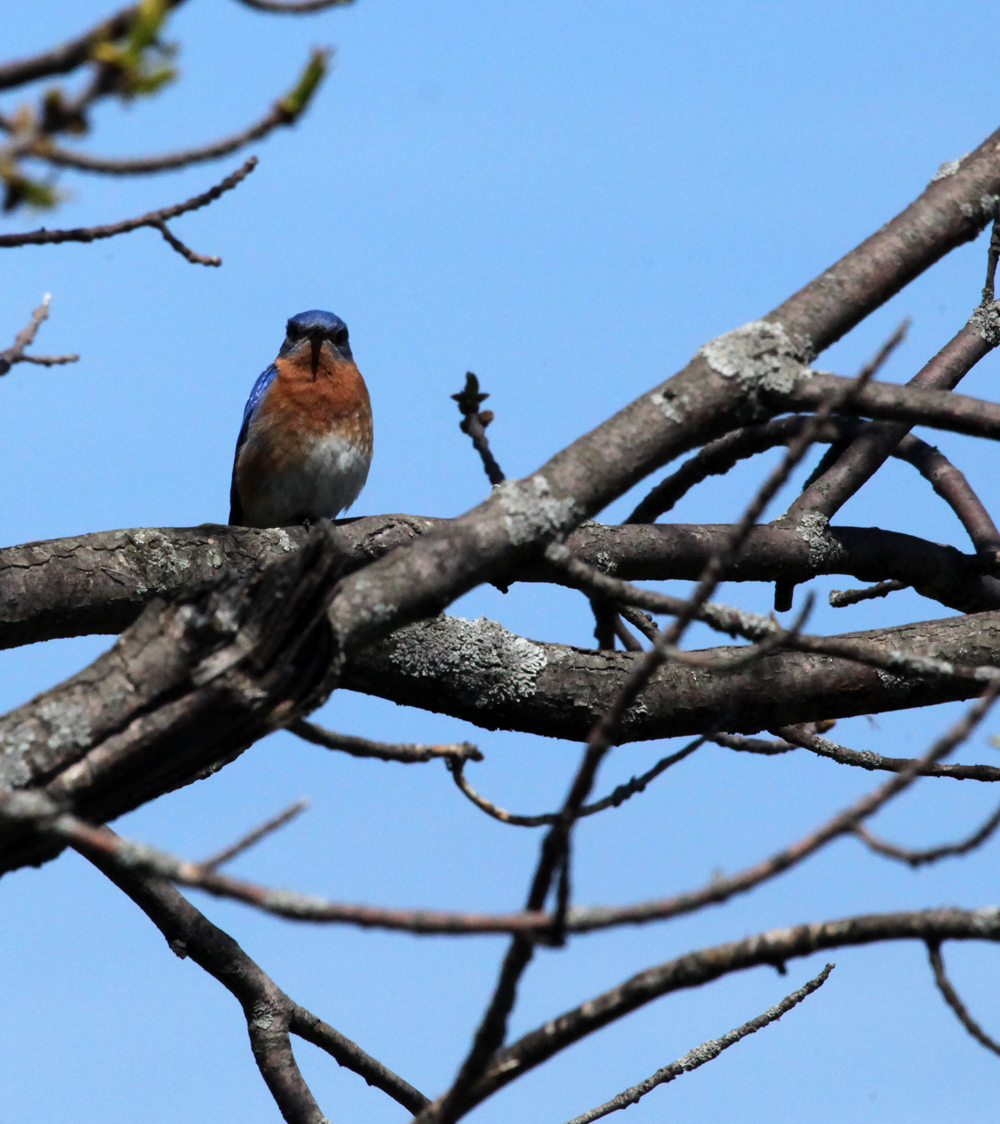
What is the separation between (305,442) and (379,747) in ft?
16.5

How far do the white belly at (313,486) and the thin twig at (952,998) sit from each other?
586 cm

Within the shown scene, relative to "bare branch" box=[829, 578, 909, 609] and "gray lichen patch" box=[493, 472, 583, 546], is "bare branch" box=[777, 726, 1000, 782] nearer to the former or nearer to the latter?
"bare branch" box=[829, 578, 909, 609]

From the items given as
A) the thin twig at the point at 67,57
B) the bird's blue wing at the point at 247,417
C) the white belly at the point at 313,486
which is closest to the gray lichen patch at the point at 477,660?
the thin twig at the point at 67,57

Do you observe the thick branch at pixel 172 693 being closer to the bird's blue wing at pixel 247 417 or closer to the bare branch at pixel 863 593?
the bare branch at pixel 863 593

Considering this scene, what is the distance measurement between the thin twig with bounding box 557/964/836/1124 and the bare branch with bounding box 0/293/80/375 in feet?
7.90

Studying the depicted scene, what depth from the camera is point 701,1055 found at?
374cm

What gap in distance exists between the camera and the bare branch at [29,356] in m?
3.02

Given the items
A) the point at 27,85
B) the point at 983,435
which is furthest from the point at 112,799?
the point at 983,435

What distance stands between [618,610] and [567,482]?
2.30 meters

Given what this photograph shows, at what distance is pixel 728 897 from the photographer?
1885 mm

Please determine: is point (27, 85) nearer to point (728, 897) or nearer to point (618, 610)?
point (728, 897)

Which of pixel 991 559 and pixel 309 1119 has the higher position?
pixel 991 559

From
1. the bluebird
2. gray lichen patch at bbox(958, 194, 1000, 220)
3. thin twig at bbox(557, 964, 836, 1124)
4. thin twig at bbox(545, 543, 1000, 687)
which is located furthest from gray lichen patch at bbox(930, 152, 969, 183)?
the bluebird

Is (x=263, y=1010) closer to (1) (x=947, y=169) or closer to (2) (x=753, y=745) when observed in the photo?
(2) (x=753, y=745)
